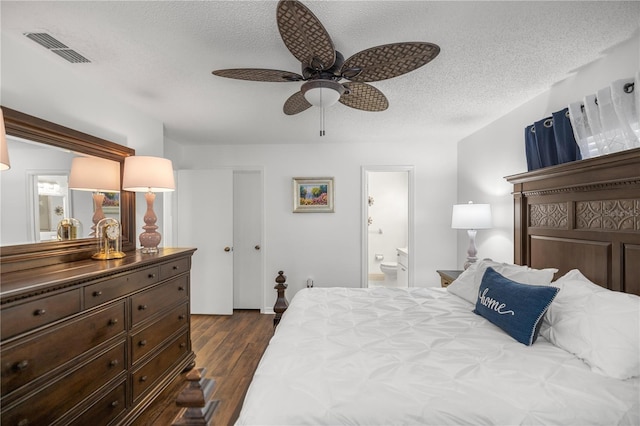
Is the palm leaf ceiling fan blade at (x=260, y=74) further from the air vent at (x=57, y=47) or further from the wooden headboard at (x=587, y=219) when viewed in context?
the wooden headboard at (x=587, y=219)

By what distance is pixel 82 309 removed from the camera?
158cm

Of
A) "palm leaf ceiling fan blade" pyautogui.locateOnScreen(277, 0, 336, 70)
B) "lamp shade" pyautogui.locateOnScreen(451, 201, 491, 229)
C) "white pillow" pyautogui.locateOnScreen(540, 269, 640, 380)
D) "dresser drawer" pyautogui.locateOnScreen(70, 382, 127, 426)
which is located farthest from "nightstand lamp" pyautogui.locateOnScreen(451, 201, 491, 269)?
"dresser drawer" pyautogui.locateOnScreen(70, 382, 127, 426)

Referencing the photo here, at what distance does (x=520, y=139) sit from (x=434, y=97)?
96 cm

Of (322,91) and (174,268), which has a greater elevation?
(322,91)

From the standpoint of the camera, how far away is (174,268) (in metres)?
2.45

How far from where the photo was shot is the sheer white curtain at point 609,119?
1.64 metres

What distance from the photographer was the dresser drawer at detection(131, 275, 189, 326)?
6.57 feet

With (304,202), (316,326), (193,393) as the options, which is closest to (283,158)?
(304,202)

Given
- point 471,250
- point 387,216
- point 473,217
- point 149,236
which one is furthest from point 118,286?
point 387,216

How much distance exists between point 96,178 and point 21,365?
1441 millimetres

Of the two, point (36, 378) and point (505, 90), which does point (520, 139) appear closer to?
point (505, 90)

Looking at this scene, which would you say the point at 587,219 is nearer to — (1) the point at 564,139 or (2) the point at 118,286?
(1) the point at 564,139

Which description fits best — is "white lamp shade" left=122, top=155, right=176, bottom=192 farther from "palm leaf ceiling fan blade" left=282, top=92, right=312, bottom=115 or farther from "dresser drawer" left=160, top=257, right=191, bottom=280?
"palm leaf ceiling fan blade" left=282, top=92, right=312, bottom=115

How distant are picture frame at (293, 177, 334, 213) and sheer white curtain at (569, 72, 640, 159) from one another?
275 centimetres
